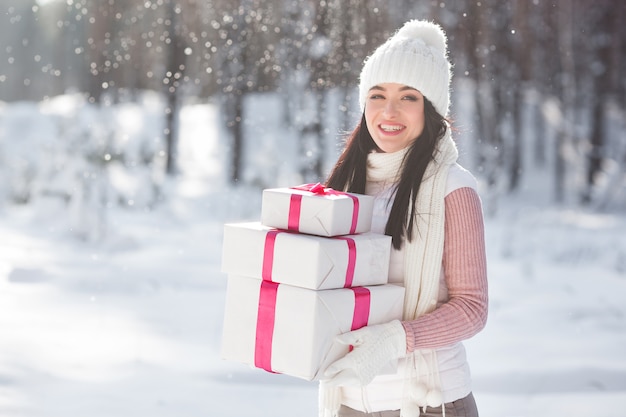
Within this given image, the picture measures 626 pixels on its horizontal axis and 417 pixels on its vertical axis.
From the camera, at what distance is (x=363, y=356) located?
1360mm

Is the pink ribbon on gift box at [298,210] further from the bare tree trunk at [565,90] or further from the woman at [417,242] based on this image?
the bare tree trunk at [565,90]

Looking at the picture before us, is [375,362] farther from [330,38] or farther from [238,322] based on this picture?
[330,38]

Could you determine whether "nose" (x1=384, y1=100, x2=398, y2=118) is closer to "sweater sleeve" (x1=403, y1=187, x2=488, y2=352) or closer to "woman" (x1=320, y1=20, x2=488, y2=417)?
"woman" (x1=320, y1=20, x2=488, y2=417)

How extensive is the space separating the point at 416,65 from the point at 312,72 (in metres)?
6.21

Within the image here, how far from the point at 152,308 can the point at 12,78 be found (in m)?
14.3

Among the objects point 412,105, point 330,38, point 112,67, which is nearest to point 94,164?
point 112,67

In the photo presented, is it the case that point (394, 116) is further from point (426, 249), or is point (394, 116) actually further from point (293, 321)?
point (293, 321)

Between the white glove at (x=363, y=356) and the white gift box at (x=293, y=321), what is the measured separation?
0.02 meters

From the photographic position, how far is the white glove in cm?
135

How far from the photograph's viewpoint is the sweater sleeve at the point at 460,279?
146 centimetres

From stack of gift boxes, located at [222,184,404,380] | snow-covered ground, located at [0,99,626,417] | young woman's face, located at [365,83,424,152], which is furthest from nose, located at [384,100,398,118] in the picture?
snow-covered ground, located at [0,99,626,417]

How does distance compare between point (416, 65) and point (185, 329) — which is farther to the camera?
point (185, 329)

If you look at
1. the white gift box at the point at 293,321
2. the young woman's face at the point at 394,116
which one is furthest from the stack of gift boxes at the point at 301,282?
the young woman's face at the point at 394,116

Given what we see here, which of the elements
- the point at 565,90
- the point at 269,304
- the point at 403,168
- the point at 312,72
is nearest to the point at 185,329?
the point at 403,168
